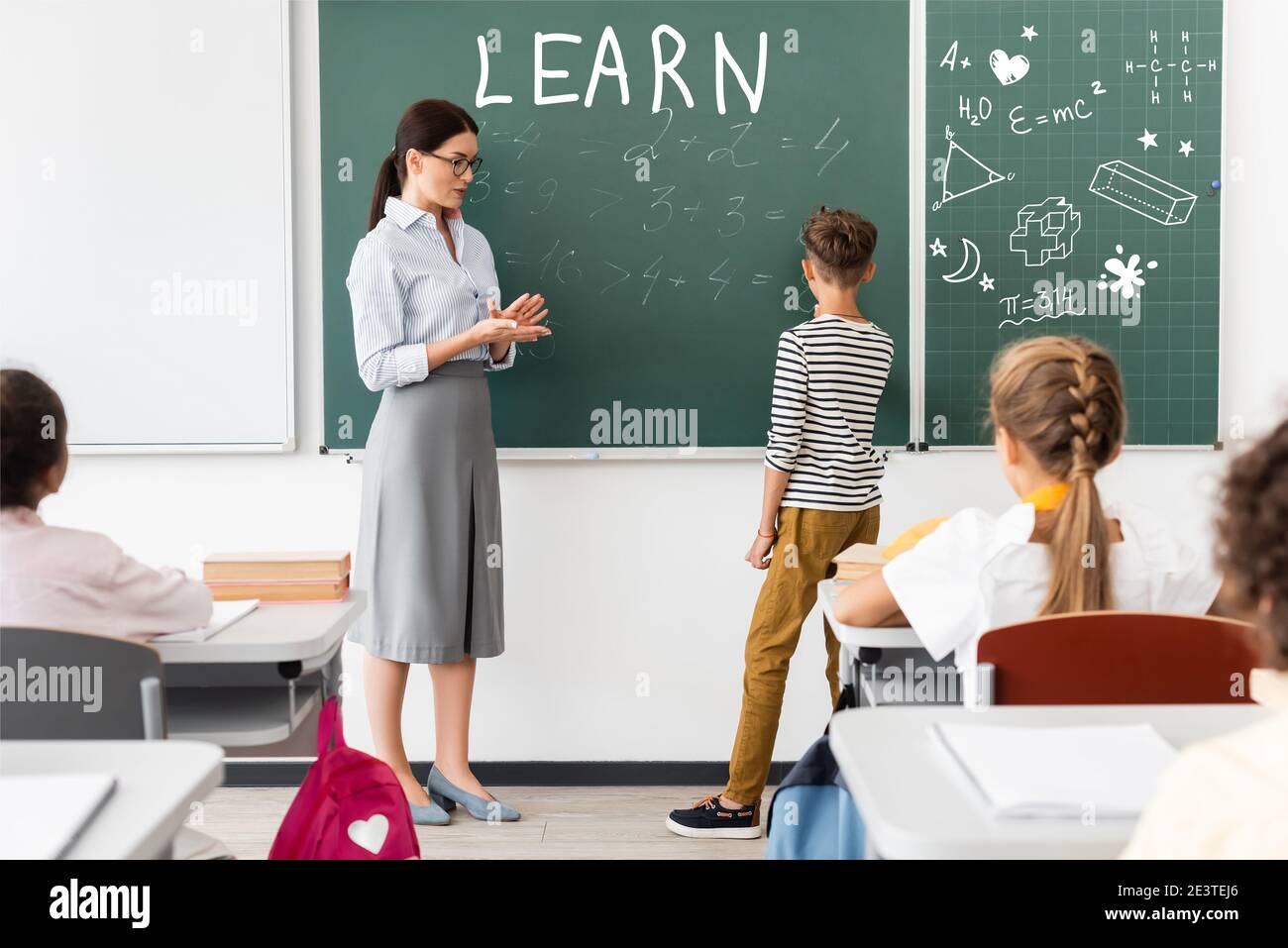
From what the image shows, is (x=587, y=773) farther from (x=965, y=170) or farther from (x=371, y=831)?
(x=965, y=170)

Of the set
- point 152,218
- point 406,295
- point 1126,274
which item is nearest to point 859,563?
point 406,295

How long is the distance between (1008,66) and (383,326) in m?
1.86

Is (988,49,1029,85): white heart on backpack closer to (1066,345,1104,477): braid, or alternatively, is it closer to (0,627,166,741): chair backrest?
(1066,345,1104,477): braid

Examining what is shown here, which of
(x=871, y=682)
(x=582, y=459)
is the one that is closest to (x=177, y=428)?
(x=582, y=459)

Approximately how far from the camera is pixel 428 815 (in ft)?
→ 9.68

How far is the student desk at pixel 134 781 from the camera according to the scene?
2.99ft

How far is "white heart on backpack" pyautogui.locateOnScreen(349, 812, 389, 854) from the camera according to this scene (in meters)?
1.86

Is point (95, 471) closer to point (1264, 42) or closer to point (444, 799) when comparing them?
point (444, 799)

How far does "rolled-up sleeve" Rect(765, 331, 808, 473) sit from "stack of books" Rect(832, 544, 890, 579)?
2.27ft

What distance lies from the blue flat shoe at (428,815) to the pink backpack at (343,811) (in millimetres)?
966

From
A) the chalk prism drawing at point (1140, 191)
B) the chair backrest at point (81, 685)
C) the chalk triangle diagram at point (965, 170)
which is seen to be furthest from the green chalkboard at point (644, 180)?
the chair backrest at point (81, 685)

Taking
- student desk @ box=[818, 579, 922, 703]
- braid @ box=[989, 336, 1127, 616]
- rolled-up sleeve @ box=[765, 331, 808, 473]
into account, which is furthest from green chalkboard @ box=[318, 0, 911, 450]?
braid @ box=[989, 336, 1127, 616]

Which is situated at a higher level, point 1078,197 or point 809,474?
point 1078,197

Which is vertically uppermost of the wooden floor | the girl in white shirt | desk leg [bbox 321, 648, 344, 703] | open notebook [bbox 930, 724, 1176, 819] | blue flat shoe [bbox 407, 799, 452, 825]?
the girl in white shirt
